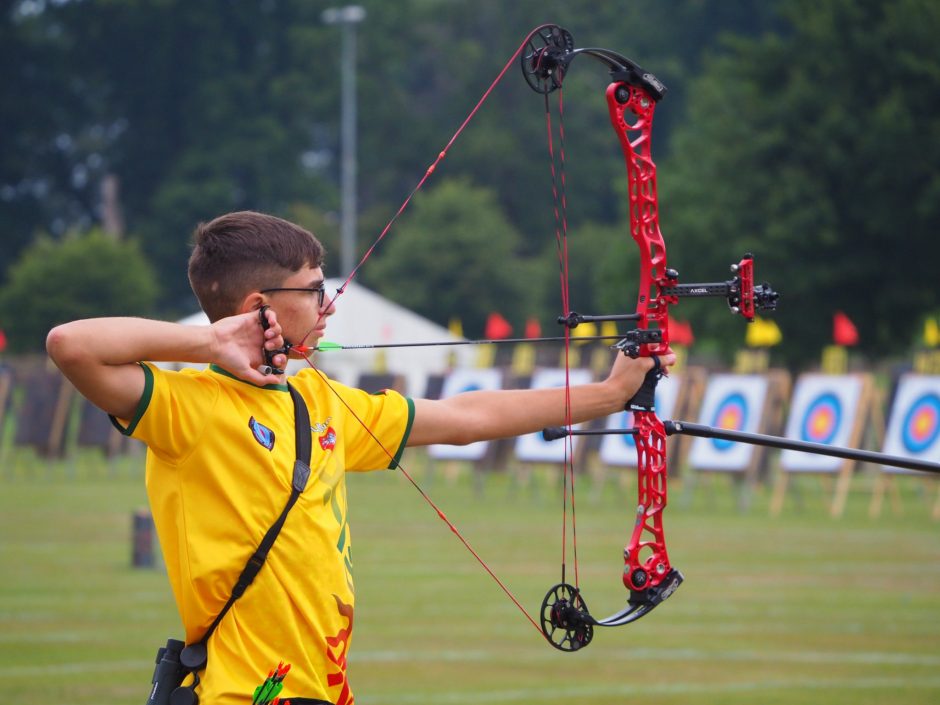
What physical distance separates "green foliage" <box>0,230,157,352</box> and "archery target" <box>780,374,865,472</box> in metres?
19.5

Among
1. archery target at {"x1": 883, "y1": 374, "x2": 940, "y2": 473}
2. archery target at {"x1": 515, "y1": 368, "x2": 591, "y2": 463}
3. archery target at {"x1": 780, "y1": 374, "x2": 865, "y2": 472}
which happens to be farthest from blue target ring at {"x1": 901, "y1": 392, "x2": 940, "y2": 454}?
archery target at {"x1": 515, "y1": 368, "x2": 591, "y2": 463}

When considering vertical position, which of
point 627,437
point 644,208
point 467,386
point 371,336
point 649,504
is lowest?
point 627,437

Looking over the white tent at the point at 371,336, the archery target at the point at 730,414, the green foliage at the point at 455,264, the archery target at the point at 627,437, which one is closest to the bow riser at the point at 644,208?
the archery target at the point at 627,437

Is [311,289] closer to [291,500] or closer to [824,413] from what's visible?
[291,500]

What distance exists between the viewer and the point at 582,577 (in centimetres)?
1011

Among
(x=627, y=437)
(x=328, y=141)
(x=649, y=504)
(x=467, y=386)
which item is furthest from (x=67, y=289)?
(x=649, y=504)

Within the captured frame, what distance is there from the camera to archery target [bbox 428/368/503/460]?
61.5 ft

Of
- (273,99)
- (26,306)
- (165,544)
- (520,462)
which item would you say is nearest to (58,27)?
(273,99)

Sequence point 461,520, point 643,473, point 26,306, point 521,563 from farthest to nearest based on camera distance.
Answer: point 26,306 < point 461,520 < point 521,563 < point 643,473

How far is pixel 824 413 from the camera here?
54.4 feet

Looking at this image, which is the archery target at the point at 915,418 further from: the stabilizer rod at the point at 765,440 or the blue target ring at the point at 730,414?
the stabilizer rod at the point at 765,440

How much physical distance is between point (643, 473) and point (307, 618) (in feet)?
3.17

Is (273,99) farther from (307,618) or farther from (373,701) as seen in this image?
(307,618)

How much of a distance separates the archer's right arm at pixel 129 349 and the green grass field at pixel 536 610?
369 cm
